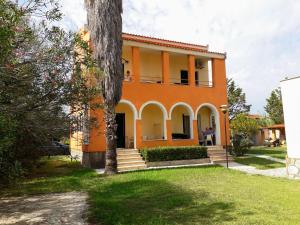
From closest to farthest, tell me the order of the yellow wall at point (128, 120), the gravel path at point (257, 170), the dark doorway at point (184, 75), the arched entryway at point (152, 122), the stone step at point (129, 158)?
the gravel path at point (257, 170) → the stone step at point (129, 158) → the yellow wall at point (128, 120) → the arched entryway at point (152, 122) → the dark doorway at point (184, 75)

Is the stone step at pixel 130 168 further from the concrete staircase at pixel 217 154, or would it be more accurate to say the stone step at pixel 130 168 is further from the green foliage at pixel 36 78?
the green foliage at pixel 36 78

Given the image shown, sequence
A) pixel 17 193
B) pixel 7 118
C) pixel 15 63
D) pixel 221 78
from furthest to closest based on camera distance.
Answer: pixel 221 78 < pixel 17 193 < pixel 15 63 < pixel 7 118

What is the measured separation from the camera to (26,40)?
6668 mm

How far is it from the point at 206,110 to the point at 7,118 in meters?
21.5

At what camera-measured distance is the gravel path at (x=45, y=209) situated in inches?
309

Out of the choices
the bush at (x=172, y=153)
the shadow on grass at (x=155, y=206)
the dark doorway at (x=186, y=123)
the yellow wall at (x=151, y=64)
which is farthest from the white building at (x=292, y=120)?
the yellow wall at (x=151, y=64)

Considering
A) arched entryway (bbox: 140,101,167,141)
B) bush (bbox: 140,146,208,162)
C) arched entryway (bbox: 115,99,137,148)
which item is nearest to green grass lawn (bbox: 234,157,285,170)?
bush (bbox: 140,146,208,162)

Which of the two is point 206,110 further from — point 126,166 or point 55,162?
point 55,162

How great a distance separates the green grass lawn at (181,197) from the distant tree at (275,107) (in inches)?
1482

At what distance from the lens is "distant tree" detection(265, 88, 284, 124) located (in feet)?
162

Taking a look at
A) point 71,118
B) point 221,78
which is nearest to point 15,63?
point 71,118

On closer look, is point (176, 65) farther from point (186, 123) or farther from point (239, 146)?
point (239, 146)

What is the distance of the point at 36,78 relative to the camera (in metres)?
7.21

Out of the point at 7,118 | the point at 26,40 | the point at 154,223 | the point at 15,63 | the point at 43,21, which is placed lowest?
the point at 154,223
